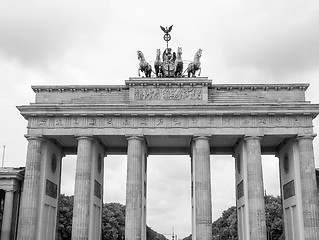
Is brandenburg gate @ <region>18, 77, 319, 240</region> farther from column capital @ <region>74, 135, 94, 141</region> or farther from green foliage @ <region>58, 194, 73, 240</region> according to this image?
green foliage @ <region>58, 194, 73, 240</region>

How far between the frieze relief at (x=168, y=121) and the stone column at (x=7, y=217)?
26.4 feet

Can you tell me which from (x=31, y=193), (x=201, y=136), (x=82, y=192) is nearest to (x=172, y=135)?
(x=201, y=136)

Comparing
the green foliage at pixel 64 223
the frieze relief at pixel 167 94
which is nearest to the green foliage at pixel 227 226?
the green foliage at pixel 64 223

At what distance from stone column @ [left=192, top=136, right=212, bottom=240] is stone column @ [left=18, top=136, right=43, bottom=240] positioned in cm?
1532

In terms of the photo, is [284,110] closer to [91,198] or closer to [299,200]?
[299,200]

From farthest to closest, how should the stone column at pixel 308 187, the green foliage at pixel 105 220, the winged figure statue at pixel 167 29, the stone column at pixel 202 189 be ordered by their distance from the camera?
the green foliage at pixel 105 220 → the winged figure statue at pixel 167 29 → the stone column at pixel 202 189 → the stone column at pixel 308 187

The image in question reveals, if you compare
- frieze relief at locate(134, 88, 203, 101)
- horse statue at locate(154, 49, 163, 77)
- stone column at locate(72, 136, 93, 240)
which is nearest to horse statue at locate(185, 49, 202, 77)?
frieze relief at locate(134, 88, 203, 101)

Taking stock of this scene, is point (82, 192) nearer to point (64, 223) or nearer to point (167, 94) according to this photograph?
point (167, 94)

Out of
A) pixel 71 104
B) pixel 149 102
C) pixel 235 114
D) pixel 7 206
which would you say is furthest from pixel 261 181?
pixel 7 206

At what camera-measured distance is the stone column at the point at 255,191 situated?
40.1 metres

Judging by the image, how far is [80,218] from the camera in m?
40.9

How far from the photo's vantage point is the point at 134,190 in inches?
1633

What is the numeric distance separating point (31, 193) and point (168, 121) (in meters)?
14.9

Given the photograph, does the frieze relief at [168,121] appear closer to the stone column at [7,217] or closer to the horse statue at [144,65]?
the horse statue at [144,65]
